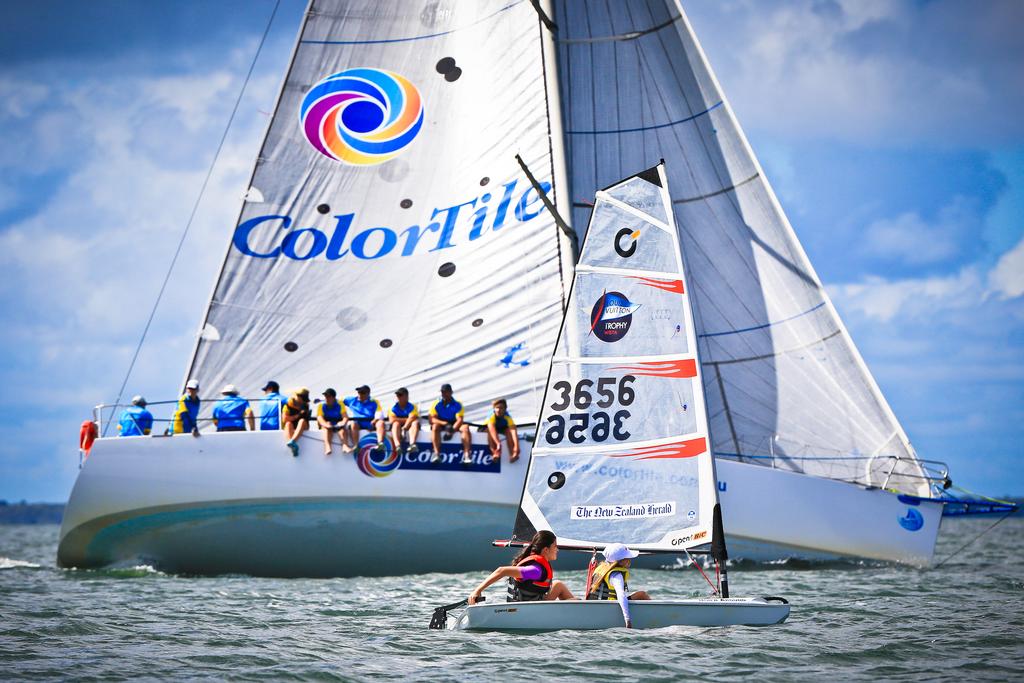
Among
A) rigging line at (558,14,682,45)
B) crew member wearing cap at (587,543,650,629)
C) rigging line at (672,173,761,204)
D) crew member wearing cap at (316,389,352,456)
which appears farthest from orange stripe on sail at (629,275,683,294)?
rigging line at (558,14,682,45)

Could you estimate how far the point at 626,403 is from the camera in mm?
11680

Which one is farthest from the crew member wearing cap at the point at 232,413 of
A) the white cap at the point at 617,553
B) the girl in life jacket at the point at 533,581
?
the white cap at the point at 617,553

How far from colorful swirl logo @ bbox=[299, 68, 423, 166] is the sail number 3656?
23.4 ft

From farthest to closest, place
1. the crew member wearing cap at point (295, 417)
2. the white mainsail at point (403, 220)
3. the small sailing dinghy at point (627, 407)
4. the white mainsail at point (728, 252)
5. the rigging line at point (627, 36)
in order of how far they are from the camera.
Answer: the rigging line at point (627, 36) < the white mainsail at point (728, 252) < the white mainsail at point (403, 220) < the crew member wearing cap at point (295, 417) < the small sailing dinghy at point (627, 407)

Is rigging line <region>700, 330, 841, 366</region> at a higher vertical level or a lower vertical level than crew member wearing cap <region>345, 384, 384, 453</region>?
higher

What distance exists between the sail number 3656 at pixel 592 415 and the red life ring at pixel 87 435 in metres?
7.45

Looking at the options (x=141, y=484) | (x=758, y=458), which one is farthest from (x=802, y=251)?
(x=141, y=484)

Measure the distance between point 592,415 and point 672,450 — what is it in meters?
0.88

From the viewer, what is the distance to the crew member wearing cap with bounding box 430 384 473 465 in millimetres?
14844

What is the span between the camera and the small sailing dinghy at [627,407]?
11.3 metres

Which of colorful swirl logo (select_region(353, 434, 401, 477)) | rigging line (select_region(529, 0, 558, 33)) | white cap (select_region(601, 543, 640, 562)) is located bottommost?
white cap (select_region(601, 543, 640, 562))

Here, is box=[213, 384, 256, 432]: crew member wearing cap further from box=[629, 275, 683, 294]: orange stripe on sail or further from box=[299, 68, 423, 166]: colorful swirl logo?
box=[629, 275, 683, 294]: orange stripe on sail

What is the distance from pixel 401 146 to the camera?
17609 mm

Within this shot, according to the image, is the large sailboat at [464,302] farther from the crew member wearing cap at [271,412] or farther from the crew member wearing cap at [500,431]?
the crew member wearing cap at [271,412]
